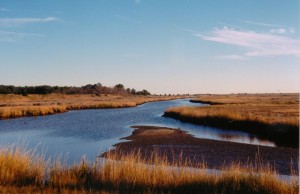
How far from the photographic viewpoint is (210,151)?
2050cm

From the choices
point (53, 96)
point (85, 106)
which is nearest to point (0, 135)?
point (85, 106)

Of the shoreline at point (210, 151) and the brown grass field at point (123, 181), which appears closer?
the brown grass field at point (123, 181)

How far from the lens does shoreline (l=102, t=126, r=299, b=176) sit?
17094mm

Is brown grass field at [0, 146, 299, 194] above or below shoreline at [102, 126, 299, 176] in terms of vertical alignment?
above

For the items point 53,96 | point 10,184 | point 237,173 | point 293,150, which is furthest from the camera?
point 53,96

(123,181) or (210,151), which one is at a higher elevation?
(123,181)

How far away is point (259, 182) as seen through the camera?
10.6 metres

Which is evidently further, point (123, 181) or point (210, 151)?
A: point (210, 151)

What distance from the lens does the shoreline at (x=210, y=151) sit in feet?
56.1

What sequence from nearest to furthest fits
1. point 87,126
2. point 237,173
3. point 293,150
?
point 237,173 < point 293,150 < point 87,126

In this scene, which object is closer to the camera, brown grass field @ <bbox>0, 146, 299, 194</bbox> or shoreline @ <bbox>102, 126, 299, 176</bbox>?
brown grass field @ <bbox>0, 146, 299, 194</bbox>

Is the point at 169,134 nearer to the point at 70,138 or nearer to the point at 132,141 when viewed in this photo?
the point at 132,141

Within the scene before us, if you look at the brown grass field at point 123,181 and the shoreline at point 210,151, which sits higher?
the brown grass field at point 123,181

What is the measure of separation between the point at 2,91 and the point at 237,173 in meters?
105
